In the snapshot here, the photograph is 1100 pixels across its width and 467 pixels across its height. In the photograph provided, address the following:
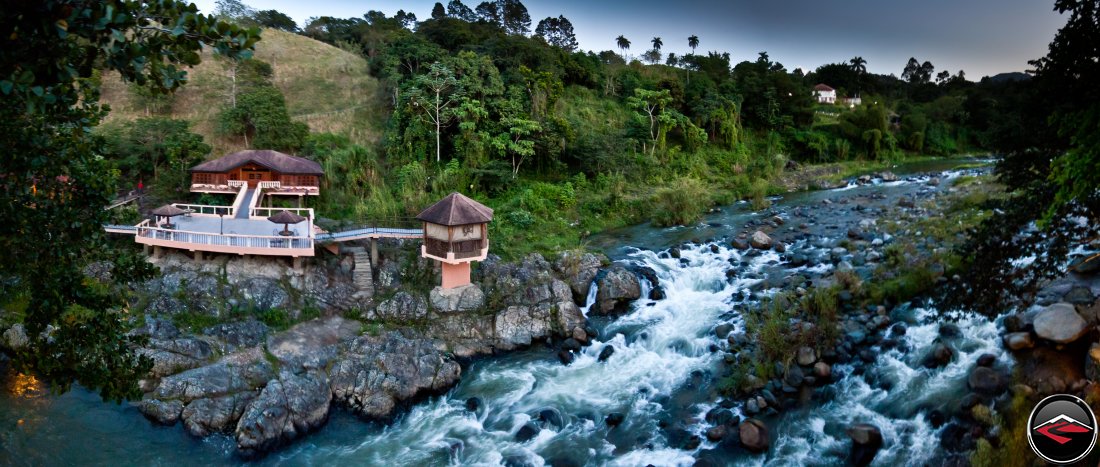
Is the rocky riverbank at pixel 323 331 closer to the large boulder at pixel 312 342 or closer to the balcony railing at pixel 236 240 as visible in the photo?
the large boulder at pixel 312 342

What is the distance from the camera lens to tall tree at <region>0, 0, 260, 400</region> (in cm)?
462

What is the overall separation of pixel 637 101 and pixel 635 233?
58.6 feet

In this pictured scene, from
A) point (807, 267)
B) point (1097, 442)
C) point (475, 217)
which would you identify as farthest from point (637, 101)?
point (1097, 442)

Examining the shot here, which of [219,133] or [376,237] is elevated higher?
[219,133]

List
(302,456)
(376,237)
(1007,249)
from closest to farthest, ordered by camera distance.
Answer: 1. (1007,249)
2. (302,456)
3. (376,237)

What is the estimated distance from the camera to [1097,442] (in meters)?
10.3

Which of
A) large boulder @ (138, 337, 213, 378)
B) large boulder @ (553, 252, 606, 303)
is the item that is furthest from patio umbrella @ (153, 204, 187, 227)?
large boulder @ (553, 252, 606, 303)

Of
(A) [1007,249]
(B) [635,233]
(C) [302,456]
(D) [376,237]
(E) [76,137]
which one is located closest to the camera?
(E) [76,137]

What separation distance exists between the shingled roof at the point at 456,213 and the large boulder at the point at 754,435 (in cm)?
1070

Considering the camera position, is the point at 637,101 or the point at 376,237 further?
the point at 637,101

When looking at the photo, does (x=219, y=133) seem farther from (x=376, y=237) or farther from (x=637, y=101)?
(x=637, y=101)

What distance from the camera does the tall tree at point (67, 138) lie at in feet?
15.1

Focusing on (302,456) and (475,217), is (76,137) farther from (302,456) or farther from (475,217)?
(475,217)

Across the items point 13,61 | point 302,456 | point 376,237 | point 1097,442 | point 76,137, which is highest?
point 13,61
